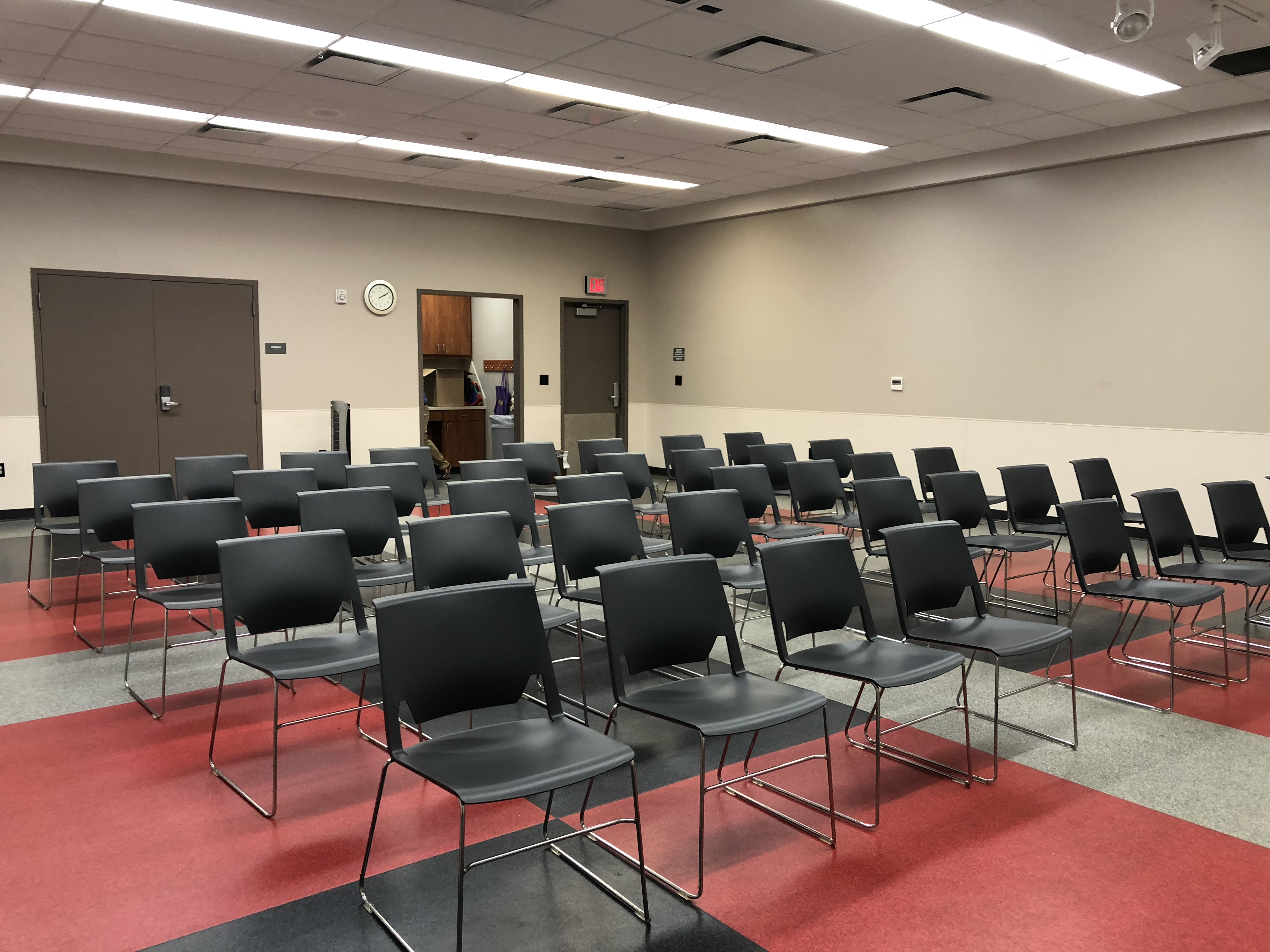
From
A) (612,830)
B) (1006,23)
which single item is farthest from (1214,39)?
(612,830)

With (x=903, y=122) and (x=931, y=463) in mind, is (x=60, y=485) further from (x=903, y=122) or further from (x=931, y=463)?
(x=903, y=122)

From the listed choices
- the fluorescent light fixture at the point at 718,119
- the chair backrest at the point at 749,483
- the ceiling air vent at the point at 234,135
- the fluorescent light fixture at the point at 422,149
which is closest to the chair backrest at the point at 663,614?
the chair backrest at the point at 749,483

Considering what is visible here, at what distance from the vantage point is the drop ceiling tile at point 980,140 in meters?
8.34

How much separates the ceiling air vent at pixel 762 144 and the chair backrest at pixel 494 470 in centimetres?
402

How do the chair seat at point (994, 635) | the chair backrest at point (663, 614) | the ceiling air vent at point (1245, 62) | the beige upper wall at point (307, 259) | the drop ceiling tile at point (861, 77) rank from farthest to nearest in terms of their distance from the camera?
1. the beige upper wall at point (307, 259)
2. the drop ceiling tile at point (861, 77)
3. the ceiling air vent at point (1245, 62)
4. the chair seat at point (994, 635)
5. the chair backrest at point (663, 614)

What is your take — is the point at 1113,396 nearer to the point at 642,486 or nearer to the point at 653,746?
the point at 642,486

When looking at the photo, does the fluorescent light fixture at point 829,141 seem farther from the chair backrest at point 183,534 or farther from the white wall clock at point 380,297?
the chair backrest at point 183,534

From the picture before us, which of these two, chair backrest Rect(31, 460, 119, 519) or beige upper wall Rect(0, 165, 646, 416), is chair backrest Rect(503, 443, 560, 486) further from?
beige upper wall Rect(0, 165, 646, 416)

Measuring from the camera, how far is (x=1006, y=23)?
5738 millimetres

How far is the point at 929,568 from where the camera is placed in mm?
3918

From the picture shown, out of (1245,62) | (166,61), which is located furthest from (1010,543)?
(166,61)

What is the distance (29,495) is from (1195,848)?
1006 cm

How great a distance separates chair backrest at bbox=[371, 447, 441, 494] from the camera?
7.25 m

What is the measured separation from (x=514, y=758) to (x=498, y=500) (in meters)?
2.81
